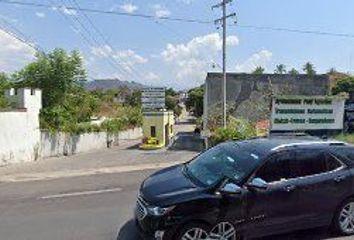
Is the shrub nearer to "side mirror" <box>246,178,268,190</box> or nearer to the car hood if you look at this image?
the car hood

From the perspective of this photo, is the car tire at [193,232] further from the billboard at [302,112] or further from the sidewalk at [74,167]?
the billboard at [302,112]

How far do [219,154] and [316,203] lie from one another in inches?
64.6

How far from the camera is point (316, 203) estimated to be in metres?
7.96

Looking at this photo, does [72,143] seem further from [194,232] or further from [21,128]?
[194,232]

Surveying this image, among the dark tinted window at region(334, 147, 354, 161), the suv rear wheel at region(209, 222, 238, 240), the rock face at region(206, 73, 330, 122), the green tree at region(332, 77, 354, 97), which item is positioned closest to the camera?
the suv rear wheel at region(209, 222, 238, 240)

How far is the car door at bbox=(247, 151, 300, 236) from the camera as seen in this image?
24.6 feet

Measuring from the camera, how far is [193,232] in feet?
23.5

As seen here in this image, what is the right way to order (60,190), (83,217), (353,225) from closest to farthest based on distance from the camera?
(353,225) < (83,217) < (60,190)

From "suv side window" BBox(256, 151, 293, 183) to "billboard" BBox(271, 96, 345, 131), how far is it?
17.0 meters

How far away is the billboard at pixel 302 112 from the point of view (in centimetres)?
2480

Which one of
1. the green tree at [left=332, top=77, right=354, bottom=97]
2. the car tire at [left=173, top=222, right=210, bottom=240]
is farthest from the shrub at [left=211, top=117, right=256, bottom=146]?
the green tree at [left=332, top=77, right=354, bottom=97]

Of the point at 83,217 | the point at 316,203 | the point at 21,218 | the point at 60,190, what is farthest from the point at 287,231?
the point at 60,190

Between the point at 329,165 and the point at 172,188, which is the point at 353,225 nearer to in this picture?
the point at 329,165

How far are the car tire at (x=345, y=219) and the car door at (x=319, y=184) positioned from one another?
114 mm
